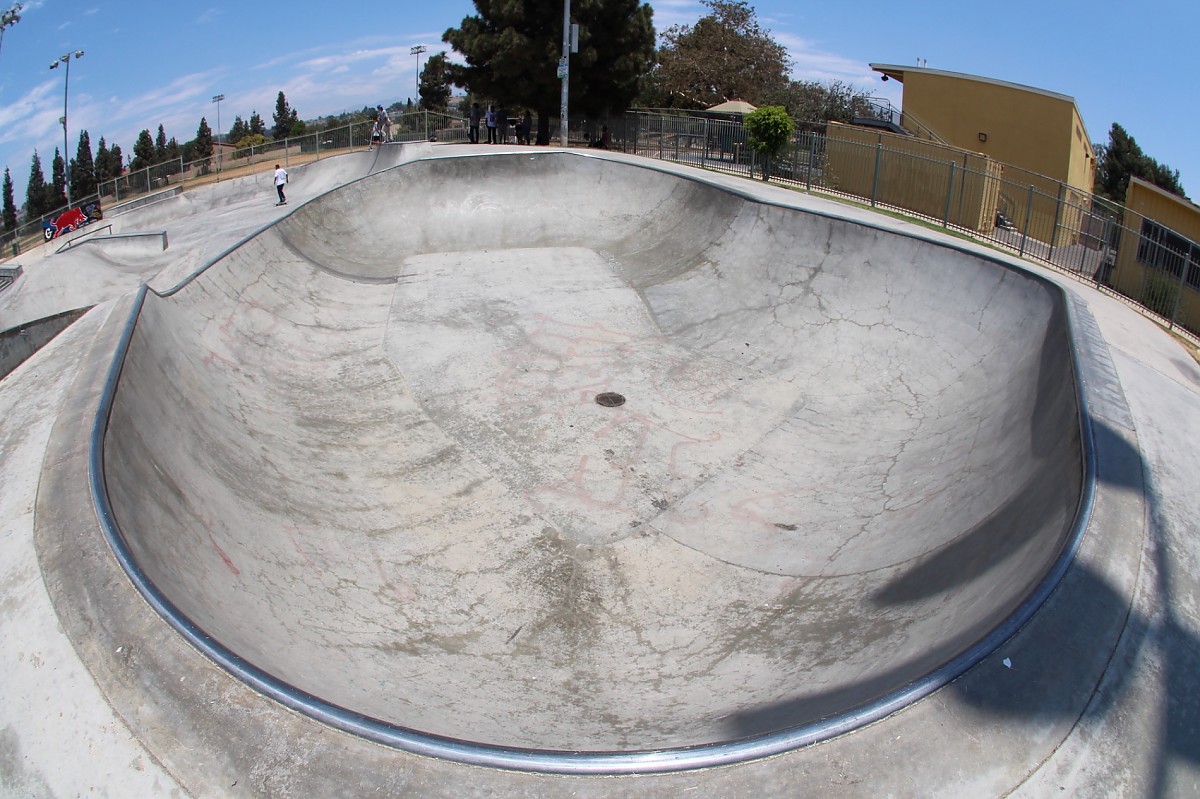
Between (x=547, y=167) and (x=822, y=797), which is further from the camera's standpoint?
A: (x=547, y=167)

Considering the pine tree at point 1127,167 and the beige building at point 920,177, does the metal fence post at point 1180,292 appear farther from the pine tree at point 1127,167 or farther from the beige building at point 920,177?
the pine tree at point 1127,167

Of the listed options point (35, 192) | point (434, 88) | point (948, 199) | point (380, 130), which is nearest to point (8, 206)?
point (35, 192)

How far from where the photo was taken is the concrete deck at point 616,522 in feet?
10.8

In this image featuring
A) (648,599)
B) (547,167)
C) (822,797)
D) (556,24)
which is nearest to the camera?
(822,797)

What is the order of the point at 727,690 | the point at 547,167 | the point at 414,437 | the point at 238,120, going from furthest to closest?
the point at 238,120, the point at 547,167, the point at 414,437, the point at 727,690

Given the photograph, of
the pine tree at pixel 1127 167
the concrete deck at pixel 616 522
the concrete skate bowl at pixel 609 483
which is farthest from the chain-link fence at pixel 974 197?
the pine tree at pixel 1127 167

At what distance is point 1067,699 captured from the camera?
134 inches

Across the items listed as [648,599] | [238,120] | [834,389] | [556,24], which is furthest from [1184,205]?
[238,120]

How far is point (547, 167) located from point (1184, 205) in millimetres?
12008

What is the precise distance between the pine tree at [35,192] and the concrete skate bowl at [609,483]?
267 ft

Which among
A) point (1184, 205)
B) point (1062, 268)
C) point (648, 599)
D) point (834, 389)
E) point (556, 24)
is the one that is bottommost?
point (648, 599)

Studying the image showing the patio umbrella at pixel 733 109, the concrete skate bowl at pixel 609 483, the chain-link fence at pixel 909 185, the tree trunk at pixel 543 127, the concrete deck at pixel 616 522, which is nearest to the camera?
the concrete deck at pixel 616 522

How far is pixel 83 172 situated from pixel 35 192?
9.90 metres

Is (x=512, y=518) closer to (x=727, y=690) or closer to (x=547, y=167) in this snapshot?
(x=727, y=690)
